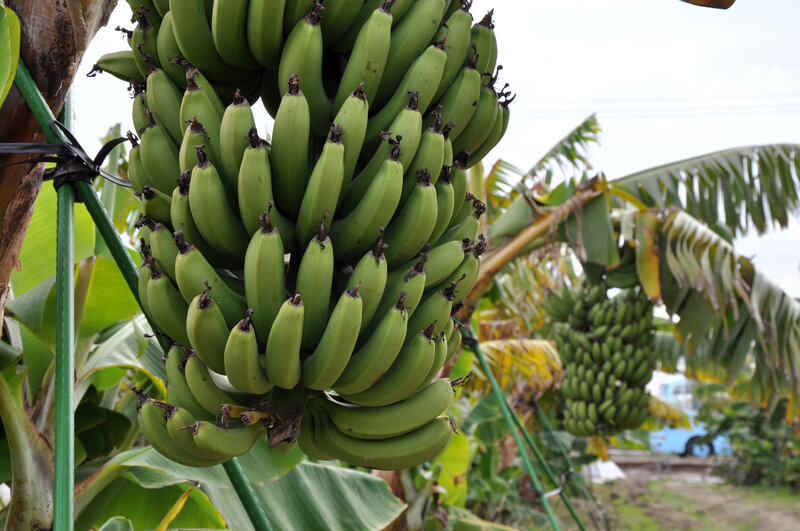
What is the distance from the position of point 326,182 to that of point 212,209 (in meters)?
0.14

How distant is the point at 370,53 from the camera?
838mm

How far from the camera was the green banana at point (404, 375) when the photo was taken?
2.68ft

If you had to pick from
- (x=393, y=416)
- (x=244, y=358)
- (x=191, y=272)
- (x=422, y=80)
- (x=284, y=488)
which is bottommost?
(x=284, y=488)

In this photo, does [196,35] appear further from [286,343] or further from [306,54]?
[286,343]

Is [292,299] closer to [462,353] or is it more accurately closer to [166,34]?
[166,34]

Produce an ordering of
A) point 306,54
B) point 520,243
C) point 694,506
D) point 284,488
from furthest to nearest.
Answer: point 694,506 < point 520,243 < point 284,488 < point 306,54

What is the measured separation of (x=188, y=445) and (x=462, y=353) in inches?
87.6

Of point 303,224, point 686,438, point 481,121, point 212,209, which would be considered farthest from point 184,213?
point 686,438

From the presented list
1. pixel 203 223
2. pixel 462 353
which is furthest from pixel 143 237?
pixel 462 353

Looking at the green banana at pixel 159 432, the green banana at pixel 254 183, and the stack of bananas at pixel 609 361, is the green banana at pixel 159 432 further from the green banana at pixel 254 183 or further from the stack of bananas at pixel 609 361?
the stack of bananas at pixel 609 361

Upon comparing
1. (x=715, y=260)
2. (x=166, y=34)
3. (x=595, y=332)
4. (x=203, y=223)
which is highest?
(x=166, y=34)

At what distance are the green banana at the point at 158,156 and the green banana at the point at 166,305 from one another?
14 cm

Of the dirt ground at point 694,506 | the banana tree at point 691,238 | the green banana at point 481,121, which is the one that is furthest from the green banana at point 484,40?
the dirt ground at point 694,506

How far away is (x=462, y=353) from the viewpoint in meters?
2.94
